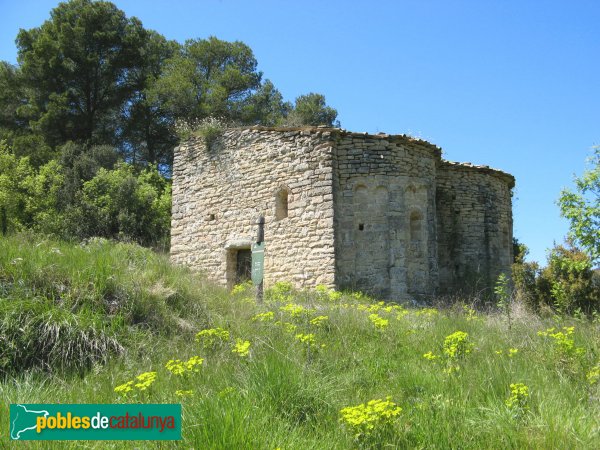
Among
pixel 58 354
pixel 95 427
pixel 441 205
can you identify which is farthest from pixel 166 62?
pixel 95 427

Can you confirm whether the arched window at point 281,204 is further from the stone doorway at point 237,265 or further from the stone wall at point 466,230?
the stone wall at point 466,230

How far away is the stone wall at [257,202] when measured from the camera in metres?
11.6

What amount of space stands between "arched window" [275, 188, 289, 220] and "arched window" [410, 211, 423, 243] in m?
3.03

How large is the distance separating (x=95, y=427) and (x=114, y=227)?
16.2 m

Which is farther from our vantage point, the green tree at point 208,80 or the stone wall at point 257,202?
the green tree at point 208,80

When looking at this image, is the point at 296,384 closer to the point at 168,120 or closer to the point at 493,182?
the point at 493,182

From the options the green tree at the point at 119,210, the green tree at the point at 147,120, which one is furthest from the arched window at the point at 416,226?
the green tree at the point at 147,120

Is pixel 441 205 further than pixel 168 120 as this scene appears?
No

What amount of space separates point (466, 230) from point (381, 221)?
3993 millimetres

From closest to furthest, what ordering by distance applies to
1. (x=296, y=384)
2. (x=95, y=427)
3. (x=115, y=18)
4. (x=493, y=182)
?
(x=95, y=427), (x=296, y=384), (x=493, y=182), (x=115, y=18)

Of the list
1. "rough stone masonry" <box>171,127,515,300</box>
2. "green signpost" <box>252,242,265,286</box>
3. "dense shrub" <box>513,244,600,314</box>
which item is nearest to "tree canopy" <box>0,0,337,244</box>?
"rough stone masonry" <box>171,127,515,300</box>

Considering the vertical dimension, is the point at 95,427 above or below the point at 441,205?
below

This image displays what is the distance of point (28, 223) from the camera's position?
735 inches

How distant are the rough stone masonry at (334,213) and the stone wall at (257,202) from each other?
27mm
